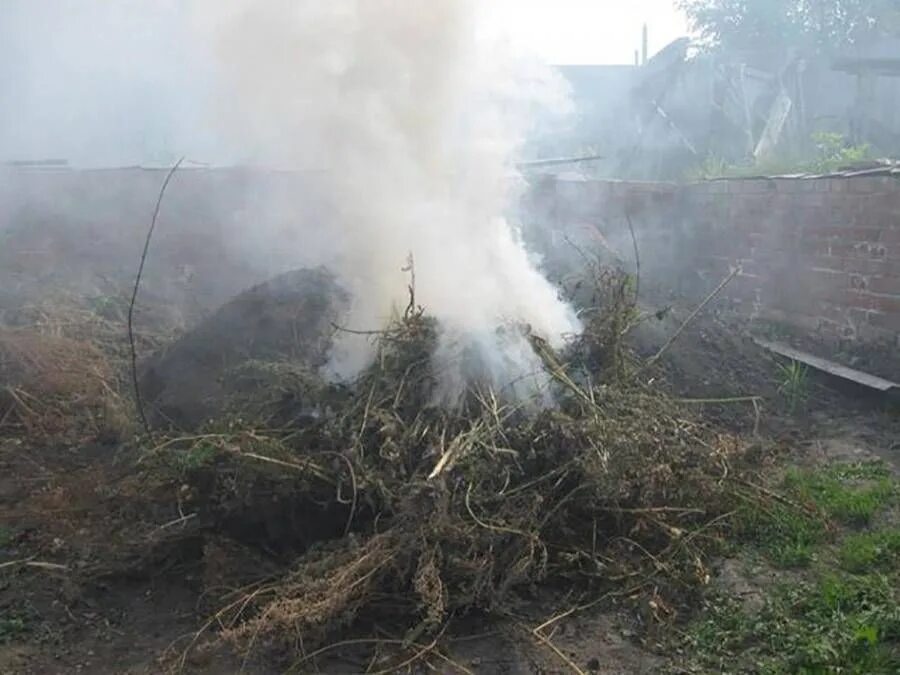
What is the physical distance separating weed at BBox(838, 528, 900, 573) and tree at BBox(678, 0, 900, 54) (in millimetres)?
14943

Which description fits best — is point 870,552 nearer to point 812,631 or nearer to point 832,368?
point 812,631

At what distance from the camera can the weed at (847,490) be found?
431 centimetres

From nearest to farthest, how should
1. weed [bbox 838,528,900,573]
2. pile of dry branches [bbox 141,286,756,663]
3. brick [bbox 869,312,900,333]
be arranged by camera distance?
pile of dry branches [bbox 141,286,756,663], weed [bbox 838,528,900,573], brick [bbox 869,312,900,333]

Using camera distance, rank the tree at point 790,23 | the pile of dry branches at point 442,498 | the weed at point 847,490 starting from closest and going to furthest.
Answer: the pile of dry branches at point 442,498 → the weed at point 847,490 → the tree at point 790,23

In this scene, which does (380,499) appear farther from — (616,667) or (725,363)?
(725,363)

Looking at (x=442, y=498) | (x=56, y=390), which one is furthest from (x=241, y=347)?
(x=442, y=498)

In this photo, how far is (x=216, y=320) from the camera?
661 cm

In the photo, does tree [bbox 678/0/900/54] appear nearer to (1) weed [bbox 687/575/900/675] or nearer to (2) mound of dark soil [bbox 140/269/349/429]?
(2) mound of dark soil [bbox 140/269/349/429]

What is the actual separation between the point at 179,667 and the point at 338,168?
4162mm

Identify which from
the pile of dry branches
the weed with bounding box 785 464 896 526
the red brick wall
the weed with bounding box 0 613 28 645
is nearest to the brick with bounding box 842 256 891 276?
the red brick wall

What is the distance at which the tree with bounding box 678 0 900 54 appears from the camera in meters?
15.9

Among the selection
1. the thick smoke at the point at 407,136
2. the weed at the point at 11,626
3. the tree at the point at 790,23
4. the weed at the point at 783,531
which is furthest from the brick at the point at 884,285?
the tree at the point at 790,23

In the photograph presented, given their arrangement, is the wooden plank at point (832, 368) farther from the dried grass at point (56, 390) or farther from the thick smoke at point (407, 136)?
the dried grass at point (56, 390)

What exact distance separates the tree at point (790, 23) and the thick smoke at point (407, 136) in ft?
40.4
